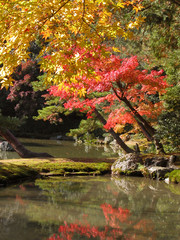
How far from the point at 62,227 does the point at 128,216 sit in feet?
3.14

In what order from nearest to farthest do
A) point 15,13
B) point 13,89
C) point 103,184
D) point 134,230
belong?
point 15,13
point 134,230
point 103,184
point 13,89

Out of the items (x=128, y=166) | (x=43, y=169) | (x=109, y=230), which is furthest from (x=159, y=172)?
(x=109, y=230)

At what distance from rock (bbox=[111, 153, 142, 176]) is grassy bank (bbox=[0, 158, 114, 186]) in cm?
24

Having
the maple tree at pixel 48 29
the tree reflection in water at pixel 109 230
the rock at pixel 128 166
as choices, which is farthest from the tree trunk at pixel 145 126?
the tree reflection in water at pixel 109 230

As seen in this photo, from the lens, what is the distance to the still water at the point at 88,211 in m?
3.03

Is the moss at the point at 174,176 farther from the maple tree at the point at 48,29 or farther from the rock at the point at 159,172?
the maple tree at the point at 48,29

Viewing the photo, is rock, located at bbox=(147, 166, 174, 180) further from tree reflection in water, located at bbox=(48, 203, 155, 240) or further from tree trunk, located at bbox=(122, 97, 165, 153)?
tree reflection in water, located at bbox=(48, 203, 155, 240)

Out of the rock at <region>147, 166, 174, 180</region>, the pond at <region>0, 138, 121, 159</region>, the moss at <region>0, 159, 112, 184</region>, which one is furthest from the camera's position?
the pond at <region>0, 138, 121, 159</region>

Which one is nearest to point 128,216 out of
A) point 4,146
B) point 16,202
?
point 16,202

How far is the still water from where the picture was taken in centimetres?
303

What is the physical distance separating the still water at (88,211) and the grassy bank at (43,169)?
22.9 inches

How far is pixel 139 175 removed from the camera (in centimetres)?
742

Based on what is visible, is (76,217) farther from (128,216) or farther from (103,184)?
(103,184)

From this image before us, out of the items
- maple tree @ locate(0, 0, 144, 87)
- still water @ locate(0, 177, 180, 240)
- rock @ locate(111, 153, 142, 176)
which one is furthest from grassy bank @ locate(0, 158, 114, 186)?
maple tree @ locate(0, 0, 144, 87)
